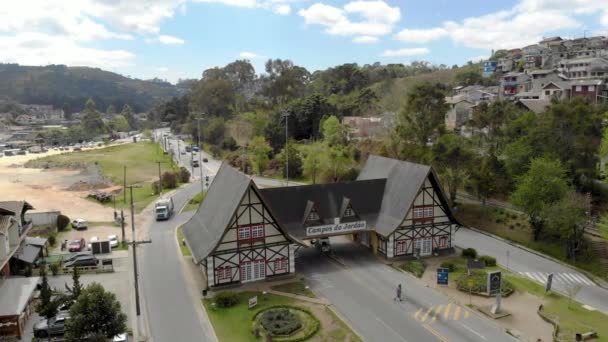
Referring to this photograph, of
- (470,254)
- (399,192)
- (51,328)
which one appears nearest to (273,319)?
(51,328)

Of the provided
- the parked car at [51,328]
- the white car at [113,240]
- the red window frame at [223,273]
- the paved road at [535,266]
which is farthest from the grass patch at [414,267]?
the white car at [113,240]

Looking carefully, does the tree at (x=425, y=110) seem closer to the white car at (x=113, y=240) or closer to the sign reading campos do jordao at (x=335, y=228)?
the sign reading campos do jordao at (x=335, y=228)

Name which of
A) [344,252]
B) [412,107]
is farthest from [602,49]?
[344,252]

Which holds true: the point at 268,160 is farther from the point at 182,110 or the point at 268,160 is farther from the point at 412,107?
the point at 182,110

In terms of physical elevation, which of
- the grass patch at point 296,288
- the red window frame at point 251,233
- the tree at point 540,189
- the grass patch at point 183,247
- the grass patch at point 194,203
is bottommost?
the grass patch at point 296,288

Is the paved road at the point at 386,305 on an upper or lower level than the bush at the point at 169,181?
lower

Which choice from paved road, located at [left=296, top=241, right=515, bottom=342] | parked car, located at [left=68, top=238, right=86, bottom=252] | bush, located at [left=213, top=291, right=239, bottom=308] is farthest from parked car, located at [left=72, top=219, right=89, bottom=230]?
bush, located at [left=213, top=291, right=239, bottom=308]
